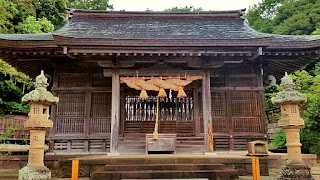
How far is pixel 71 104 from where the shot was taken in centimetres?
1041

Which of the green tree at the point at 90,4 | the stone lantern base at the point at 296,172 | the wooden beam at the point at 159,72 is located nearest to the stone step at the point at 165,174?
the stone lantern base at the point at 296,172

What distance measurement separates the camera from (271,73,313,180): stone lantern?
20.6 feet

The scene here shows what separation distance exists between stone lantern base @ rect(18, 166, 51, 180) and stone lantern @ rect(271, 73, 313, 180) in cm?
596

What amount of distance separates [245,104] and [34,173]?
8176 millimetres

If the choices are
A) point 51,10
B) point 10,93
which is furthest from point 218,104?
point 51,10

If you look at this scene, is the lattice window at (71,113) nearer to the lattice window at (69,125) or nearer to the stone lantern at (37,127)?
the lattice window at (69,125)

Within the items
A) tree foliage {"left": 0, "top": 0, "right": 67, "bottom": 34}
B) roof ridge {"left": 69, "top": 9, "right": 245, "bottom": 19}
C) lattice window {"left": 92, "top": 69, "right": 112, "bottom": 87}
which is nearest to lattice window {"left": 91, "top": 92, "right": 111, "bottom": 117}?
lattice window {"left": 92, "top": 69, "right": 112, "bottom": 87}

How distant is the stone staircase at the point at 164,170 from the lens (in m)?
6.86

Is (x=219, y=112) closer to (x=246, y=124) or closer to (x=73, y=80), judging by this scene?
(x=246, y=124)

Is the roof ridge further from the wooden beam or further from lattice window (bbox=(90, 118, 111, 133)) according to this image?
lattice window (bbox=(90, 118, 111, 133))

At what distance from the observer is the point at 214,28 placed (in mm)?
12406

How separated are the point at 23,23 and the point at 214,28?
17.8m

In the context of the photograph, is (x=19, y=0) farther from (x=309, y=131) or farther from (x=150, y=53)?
(x=309, y=131)

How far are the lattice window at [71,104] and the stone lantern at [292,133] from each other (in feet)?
24.3
